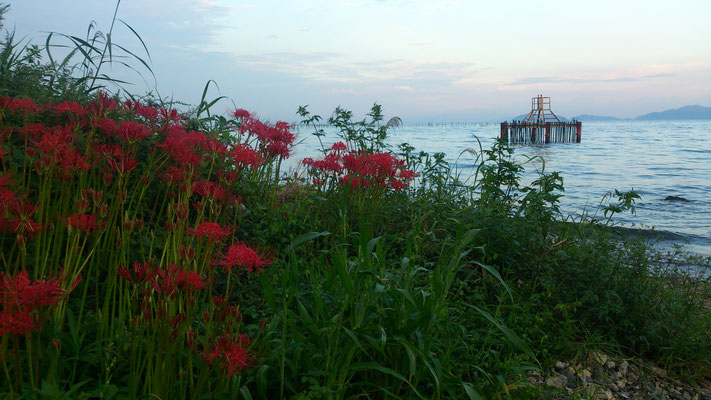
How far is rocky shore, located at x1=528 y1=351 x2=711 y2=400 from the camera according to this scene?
293 cm

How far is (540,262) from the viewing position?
374 cm

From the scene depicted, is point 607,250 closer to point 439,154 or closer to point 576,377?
point 576,377

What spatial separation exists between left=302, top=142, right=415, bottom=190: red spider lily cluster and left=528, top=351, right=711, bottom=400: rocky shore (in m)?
1.85

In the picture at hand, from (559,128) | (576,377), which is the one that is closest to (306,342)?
(576,377)

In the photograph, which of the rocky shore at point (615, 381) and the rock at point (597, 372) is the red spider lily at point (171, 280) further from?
the rock at point (597, 372)

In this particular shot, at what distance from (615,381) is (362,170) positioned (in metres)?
2.32

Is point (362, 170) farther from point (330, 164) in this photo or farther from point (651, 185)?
point (651, 185)

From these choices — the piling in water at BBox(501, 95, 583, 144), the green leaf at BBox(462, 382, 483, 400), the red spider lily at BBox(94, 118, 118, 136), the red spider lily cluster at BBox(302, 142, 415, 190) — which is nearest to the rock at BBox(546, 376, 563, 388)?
the green leaf at BBox(462, 382, 483, 400)

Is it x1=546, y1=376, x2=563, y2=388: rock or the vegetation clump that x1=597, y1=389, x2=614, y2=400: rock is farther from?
the vegetation clump

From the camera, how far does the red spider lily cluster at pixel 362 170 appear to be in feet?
12.8

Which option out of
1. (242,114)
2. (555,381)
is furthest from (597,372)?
(242,114)

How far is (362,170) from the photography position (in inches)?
153

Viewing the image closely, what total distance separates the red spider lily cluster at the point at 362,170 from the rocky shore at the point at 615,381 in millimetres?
1850

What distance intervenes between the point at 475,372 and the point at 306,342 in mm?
1020
